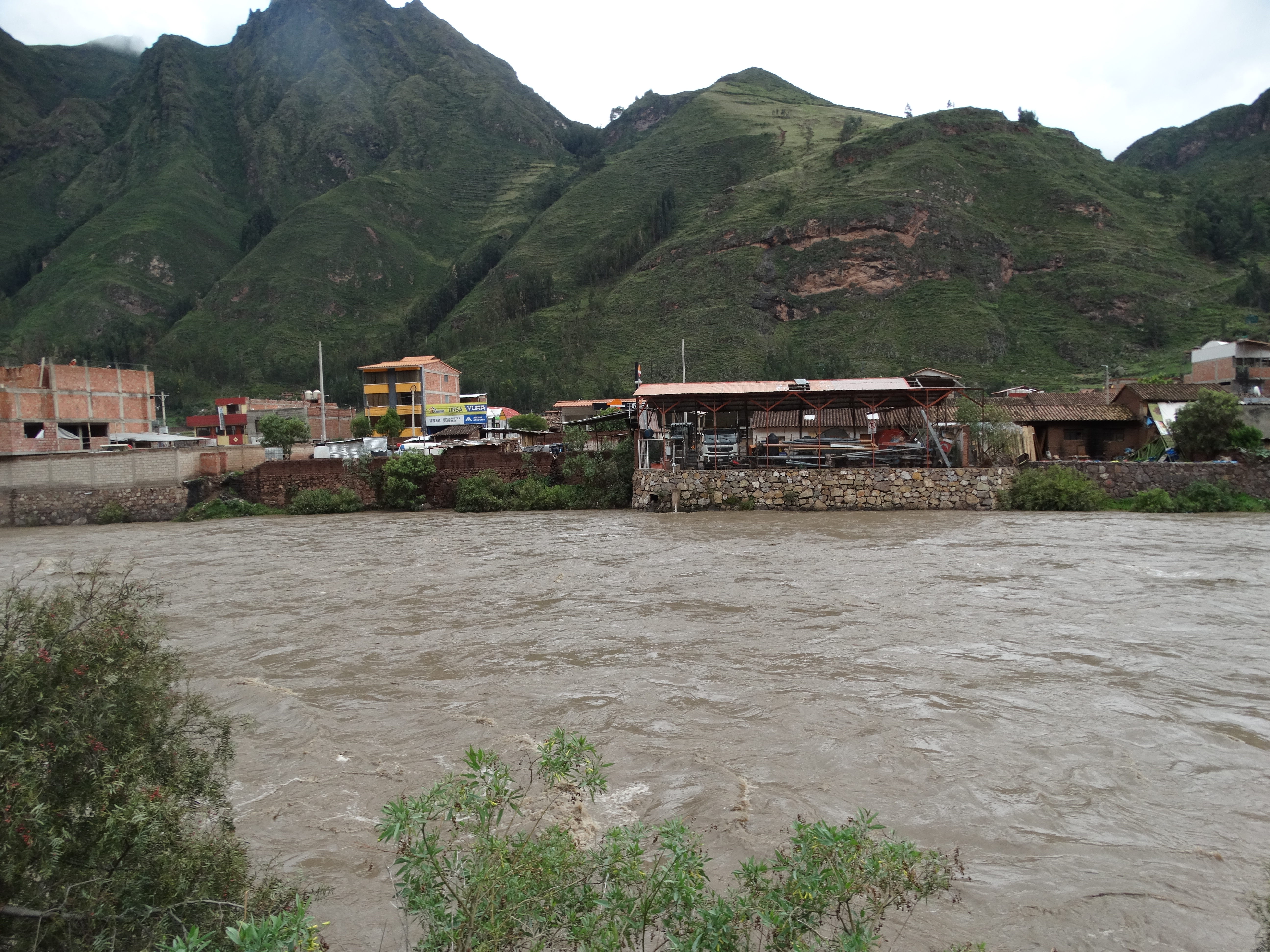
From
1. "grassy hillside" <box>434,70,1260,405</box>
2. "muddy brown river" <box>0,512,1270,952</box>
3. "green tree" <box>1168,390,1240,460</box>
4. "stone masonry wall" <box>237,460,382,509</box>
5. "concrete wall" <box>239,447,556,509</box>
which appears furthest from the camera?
"grassy hillside" <box>434,70,1260,405</box>

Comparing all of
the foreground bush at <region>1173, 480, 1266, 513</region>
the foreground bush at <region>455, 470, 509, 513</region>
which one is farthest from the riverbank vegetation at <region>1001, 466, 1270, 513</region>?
the foreground bush at <region>455, 470, 509, 513</region>

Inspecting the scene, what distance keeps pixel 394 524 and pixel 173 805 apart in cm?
2578

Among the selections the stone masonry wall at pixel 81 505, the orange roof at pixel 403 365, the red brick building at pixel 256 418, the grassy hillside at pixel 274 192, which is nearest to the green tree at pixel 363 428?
the red brick building at pixel 256 418

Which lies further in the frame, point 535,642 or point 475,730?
point 535,642

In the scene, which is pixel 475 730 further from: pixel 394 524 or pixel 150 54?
pixel 150 54

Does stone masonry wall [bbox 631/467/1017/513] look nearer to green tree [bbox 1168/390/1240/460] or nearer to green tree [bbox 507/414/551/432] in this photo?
green tree [bbox 1168/390/1240/460]

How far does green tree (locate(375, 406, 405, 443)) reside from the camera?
153ft

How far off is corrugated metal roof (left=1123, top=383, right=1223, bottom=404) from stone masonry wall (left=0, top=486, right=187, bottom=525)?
42.5 m

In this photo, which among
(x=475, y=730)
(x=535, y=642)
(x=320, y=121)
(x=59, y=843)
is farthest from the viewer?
(x=320, y=121)

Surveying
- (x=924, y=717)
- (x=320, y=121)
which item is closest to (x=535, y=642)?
(x=924, y=717)

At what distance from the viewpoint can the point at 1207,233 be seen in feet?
242

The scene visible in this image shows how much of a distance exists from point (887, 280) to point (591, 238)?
44516 millimetres

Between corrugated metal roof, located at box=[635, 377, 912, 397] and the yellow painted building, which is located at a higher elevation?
the yellow painted building

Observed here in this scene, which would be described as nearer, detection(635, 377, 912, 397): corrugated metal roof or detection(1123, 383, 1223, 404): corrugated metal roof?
detection(635, 377, 912, 397): corrugated metal roof
